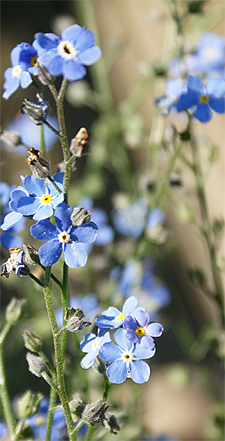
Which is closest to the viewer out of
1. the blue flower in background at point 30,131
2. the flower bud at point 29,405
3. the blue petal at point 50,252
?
the blue petal at point 50,252

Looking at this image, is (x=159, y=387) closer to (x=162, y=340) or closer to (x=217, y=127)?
(x=162, y=340)

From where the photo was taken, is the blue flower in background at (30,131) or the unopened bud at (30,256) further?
the blue flower in background at (30,131)

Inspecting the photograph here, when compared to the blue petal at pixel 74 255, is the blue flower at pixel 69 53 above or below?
above

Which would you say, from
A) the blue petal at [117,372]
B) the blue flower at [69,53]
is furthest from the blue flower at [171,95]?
the blue petal at [117,372]

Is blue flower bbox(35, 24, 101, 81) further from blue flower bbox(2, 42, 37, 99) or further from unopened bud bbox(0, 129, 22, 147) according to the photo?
unopened bud bbox(0, 129, 22, 147)

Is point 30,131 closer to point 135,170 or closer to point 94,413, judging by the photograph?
point 135,170

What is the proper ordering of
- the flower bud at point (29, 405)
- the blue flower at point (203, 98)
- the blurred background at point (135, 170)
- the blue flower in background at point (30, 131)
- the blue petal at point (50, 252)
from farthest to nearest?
the blurred background at point (135, 170), the blue flower in background at point (30, 131), the blue flower at point (203, 98), the flower bud at point (29, 405), the blue petal at point (50, 252)

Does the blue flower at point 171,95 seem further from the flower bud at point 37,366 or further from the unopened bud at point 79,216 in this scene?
the flower bud at point 37,366

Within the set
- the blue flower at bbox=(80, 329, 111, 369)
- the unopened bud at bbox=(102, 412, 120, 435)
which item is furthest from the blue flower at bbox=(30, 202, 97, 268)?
the unopened bud at bbox=(102, 412, 120, 435)
